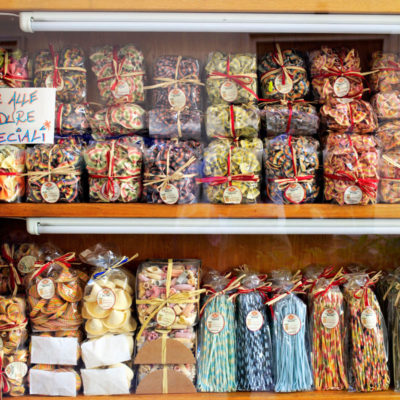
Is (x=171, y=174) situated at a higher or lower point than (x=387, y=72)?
lower

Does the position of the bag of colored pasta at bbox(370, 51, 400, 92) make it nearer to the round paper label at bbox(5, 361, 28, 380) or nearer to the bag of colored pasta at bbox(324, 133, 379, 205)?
the bag of colored pasta at bbox(324, 133, 379, 205)

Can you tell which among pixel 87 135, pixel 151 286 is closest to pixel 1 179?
pixel 87 135

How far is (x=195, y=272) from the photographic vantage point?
1.27m

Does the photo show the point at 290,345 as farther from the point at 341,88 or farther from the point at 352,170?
the point at 341,88

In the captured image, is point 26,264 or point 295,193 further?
point 26,264

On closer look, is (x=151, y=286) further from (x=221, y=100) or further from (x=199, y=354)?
(x=221, y=100)

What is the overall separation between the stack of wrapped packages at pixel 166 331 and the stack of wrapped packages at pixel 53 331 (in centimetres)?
18

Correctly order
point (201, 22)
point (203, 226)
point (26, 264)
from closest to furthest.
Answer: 1. point (201, 22)
2. point (203, 226)
3. point (26, 264)

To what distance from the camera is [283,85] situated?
124 cm

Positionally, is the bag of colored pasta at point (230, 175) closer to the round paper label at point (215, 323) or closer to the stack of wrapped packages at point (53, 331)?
the round paper label at point (215, 323)

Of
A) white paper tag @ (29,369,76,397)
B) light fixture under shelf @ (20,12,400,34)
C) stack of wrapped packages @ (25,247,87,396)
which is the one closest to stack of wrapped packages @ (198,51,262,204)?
light fixture under shelf @ (20,12,400,34)

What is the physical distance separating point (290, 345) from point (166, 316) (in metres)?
0.36

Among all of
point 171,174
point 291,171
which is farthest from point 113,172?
point 291,171

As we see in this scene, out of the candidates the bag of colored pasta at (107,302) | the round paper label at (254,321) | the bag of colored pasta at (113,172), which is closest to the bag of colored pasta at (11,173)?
the bag of colored pasta at (113,172)
